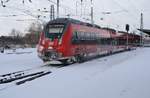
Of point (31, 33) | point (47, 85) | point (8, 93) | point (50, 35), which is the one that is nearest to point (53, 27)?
point (50, 35)

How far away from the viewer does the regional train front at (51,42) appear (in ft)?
79.8

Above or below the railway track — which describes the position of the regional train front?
above

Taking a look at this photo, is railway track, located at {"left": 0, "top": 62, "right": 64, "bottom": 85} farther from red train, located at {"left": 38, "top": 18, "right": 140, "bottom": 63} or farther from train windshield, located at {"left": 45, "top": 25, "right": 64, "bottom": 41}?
train windshield, located at {"left": 45, "top": 25, "right": 64, "bottom": 41}

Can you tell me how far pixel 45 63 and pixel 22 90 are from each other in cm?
1328

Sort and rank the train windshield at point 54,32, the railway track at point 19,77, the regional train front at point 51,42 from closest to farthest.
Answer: the railway track at point 19,77 → the regional train front at point 51,42 → the train windshield at point 54,32

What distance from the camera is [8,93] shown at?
39.5 feet

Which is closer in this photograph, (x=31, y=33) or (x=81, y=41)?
(x=81, y=41)

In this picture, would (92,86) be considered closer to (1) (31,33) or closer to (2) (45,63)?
(2) (45,63)

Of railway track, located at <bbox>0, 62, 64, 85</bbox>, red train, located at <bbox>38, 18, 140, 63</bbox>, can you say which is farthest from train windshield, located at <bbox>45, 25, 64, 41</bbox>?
railway track, located at <bbox>0, 62, 64, 85</bbox>

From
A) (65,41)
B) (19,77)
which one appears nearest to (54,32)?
(65,41)

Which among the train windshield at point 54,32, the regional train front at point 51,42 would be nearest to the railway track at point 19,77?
the regional train front at point 51,42

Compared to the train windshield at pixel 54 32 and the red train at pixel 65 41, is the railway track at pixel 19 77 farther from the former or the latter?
the train windshield at pixel 54 32

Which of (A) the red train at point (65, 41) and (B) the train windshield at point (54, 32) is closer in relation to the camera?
(A) the red train at point (65, 41)

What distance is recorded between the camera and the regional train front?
24.3m
